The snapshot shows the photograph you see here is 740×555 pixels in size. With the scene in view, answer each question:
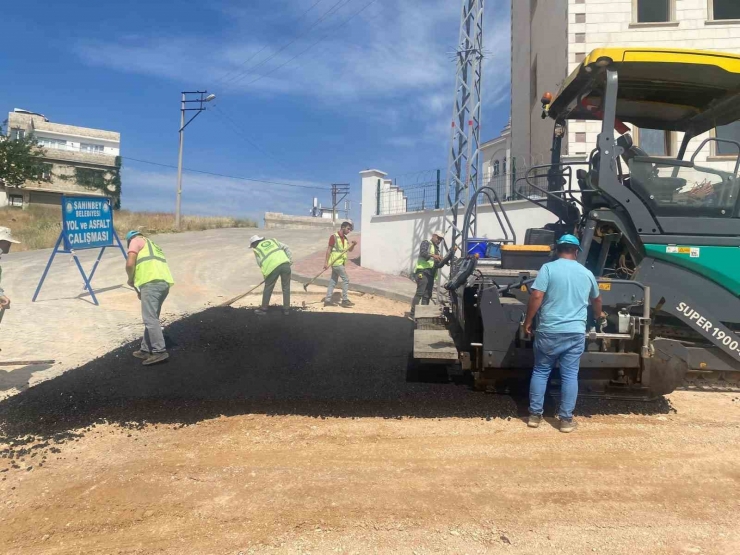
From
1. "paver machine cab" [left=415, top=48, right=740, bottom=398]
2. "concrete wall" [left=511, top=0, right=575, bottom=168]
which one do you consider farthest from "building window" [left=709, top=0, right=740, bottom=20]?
"paver machine cab" [left=415, top=48, right=740, bottom=398]

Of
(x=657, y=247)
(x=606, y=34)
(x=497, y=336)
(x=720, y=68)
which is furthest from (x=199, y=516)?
(x=606, y=34)

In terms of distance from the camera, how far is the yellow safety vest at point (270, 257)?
8008 millimetres

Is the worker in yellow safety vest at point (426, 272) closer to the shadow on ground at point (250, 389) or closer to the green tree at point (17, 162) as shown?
the shadow on ground at point (250, 389)

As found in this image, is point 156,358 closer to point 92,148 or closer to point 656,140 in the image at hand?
point 656,140

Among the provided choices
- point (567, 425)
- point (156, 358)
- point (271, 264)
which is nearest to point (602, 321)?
point (567, 425)

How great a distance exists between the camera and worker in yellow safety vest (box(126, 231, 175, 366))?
5.56 m

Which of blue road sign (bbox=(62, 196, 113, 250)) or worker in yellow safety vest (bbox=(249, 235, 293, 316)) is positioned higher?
blue road sign (bbox=(62, 196, 113, 250))

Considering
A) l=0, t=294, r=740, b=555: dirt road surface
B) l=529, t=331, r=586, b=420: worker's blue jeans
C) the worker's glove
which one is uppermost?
the worker's glove

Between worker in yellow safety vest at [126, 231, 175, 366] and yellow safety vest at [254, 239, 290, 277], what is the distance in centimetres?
235

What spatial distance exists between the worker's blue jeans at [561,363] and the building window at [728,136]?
2.04 metres

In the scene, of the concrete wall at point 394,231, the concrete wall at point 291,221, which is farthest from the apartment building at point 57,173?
the concrete wall at point 394,231

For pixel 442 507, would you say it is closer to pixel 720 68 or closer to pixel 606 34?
pixel 720 68

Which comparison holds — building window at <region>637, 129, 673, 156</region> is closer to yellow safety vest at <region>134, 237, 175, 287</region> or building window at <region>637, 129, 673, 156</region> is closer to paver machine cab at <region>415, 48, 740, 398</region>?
paver machine cab at <region>415, 48, 740, 398</region>

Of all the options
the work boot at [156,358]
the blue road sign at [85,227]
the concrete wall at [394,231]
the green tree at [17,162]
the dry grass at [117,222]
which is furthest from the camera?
the green tree at [17,162]
